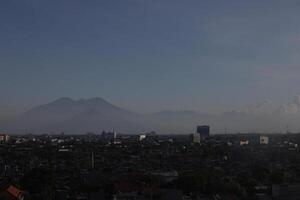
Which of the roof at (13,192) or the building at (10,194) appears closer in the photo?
the building at (10,194)

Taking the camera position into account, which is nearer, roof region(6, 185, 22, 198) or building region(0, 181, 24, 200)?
building region(0, 181, 24, 200)

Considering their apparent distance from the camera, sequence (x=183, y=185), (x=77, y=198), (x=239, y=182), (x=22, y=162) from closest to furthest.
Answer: (x=77, y=198)
(x=183, y=185)
(x=239, y=182)
(x=22, y=162)

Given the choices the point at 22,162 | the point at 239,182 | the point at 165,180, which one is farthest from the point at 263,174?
the point at 22,162

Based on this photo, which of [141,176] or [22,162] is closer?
[141,176]

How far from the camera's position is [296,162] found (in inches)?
1508

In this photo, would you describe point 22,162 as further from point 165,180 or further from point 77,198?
point 77,198

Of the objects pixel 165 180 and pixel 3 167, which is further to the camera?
pixel 3 167

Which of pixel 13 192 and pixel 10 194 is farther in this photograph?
pixel 13 192

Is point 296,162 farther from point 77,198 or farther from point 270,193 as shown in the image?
point 77,198

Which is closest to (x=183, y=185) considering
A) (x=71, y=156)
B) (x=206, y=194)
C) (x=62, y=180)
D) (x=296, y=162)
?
(x=206, y=194)

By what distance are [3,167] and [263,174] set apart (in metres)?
18.2

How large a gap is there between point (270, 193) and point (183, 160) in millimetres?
21873

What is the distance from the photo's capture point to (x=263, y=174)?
27.7m

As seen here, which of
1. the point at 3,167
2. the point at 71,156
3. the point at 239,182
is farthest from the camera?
the point at 71,156
